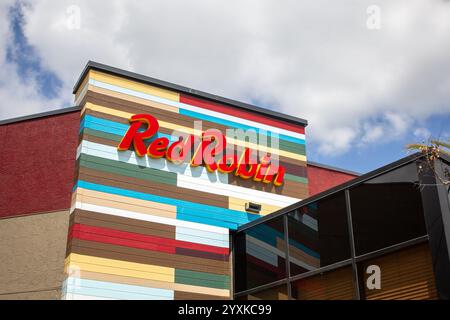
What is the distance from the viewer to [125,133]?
61.8 ft

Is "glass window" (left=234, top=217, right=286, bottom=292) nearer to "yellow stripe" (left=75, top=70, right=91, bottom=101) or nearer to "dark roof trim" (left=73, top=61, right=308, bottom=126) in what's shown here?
"dark roof trim" (left=73, top=61, right=308, bottom=126)

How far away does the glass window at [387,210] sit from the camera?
1275 centimetres

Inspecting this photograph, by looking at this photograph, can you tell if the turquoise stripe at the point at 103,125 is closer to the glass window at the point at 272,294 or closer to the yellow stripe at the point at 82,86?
the yellow stripe at the point at 82,86

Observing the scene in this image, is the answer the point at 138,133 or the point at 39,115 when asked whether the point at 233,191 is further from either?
the point at 39,115

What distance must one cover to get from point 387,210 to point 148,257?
748 centimetres

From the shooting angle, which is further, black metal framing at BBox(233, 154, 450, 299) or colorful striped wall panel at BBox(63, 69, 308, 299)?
colorful striped wall panel at BBox(63, 69, 308, 299)

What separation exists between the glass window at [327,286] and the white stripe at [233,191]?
492cm

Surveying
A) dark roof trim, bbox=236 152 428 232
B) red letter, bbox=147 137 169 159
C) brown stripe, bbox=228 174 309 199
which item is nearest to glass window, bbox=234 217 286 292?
dark roof trim, bbox=236 152 428 232

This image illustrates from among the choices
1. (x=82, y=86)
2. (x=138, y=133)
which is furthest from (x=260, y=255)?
(x=82, y=86)

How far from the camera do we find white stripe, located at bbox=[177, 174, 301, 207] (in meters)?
19.3

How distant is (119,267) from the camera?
17.1 m

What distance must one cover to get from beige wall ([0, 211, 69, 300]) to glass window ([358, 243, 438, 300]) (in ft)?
27.9

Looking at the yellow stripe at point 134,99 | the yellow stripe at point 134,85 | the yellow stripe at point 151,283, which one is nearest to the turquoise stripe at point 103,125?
the yellow stripe at point 134,99
